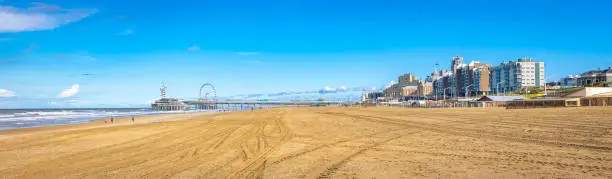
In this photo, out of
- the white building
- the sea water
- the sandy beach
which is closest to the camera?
the sandy beach

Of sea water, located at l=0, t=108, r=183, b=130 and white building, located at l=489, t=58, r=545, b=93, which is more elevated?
white building, located at l=489, t=58, r=545, b=93

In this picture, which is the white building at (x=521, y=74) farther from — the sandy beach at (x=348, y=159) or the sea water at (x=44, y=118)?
the sandy beach at (x=348, y=159)

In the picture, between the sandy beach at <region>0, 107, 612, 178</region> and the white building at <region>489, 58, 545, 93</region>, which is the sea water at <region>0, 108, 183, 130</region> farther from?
the white building at <region>489, 58, 545, 93</region>

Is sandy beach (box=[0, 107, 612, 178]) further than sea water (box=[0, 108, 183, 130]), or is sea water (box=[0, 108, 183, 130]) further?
sea water (box=[0, 108, 183, 130])

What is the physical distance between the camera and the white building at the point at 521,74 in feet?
455

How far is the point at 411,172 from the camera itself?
7387 millimetres

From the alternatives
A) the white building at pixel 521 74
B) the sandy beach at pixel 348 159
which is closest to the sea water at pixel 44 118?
the sandy beach at pixel 348 159

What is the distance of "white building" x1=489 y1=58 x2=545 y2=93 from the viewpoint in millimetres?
138750

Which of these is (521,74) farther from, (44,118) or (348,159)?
(348,159)

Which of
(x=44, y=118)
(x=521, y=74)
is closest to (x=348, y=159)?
(x=44, y=118)

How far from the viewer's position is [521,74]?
138750 mm

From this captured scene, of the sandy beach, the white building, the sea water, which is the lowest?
the sea water

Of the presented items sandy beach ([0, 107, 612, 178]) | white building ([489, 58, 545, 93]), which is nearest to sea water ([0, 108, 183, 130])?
sandy beach ([0, 107, 612, 178])

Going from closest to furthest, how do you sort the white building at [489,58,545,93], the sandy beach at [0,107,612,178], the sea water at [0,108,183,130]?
1. the sandy beach at [0,107,612,178]
2. the sea water at [0,108,183,130]
3. the white building at [489,58,545,93]
